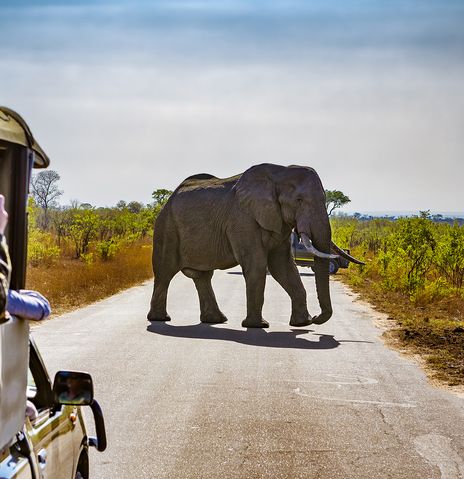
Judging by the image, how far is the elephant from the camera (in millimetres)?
16953

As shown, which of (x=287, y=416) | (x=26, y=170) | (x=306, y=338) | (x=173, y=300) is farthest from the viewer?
(x=173, y=300)

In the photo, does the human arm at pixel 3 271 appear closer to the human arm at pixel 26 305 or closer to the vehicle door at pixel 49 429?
the human arm at pixel 26 305

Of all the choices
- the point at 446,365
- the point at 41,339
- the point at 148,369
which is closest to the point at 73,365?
the point at 148,369

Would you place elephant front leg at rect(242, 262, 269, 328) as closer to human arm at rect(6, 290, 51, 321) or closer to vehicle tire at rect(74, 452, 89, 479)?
vehicle tire at rect(74, 452, 89, 479)

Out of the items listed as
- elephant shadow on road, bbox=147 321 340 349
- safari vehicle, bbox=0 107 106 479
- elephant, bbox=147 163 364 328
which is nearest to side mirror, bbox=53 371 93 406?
safari vehicle, bbox=0 107 106 479

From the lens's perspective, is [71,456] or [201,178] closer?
[71,456]

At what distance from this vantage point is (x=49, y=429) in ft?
14.4

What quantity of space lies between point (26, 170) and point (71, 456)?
1578 millimetres

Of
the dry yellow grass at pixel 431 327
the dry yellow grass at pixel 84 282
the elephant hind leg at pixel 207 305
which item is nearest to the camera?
the dry yellow grass at pixel 431 327

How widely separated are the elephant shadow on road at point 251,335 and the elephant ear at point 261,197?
2053 millimetres

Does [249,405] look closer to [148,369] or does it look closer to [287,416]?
[287,416]

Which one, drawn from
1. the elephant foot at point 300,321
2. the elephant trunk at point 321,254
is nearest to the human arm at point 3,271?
the elephant trunk at point 321,254

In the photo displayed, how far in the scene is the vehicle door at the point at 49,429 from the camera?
4.15 metres

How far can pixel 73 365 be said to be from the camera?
1180cm
